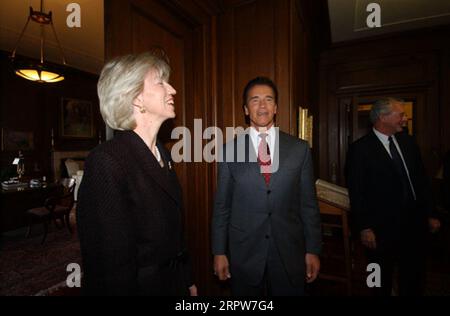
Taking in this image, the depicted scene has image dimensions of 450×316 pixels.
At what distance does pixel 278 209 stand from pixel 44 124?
738cm

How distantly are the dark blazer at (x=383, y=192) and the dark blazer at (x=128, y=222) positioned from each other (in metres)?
1.82

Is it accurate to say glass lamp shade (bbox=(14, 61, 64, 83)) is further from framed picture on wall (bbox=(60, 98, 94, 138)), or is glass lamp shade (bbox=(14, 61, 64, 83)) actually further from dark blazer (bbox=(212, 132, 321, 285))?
dark blazer (bbox=(212, 132, 321, 285))

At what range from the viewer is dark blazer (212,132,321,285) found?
157 cm

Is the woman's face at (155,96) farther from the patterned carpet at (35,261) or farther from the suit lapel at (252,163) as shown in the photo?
the patterned carpet at (35,261)

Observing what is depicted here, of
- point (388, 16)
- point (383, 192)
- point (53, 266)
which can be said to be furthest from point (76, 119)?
point (383, 192)

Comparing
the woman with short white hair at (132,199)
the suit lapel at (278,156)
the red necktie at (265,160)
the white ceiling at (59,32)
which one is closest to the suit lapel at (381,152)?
the suit lapel at (278,156)

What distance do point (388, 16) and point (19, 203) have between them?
7262 mm

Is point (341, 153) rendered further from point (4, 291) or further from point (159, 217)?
point (4, 291)

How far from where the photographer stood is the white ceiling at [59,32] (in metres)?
3.92

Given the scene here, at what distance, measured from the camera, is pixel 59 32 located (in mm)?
4785

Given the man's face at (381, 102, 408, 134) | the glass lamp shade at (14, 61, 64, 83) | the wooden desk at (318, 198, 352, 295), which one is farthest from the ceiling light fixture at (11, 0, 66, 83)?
the man's face at (381, 102, 408, 134)

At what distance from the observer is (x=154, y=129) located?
119cm

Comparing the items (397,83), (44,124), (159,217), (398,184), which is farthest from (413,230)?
(44,124)

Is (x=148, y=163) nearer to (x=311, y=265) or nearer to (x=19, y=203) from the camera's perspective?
(x=311, y=265)
